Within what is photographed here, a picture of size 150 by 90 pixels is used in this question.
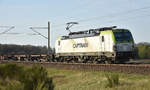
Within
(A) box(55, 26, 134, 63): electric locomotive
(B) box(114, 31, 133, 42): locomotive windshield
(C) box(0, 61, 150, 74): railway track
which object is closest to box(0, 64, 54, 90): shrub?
(C) box(0, 61, 150, 74): railway track

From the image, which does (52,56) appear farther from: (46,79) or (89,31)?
(46,79)

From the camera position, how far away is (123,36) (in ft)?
92.2

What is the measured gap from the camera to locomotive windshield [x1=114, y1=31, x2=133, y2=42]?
27609 mm

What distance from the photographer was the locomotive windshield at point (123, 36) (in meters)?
27.6

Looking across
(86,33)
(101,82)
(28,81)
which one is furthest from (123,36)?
(28,81)

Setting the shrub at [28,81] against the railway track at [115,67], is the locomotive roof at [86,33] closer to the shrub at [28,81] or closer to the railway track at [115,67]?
the railway track at [115,67]

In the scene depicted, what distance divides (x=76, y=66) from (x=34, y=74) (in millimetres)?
16181

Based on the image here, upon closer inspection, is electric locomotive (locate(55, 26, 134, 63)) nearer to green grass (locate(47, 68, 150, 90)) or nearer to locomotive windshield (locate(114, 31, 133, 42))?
locomotive windshield (locate(114, 31, 133, 42))

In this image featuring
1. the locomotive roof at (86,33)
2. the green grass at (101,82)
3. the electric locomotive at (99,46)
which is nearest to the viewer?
the green grass at (101,82)

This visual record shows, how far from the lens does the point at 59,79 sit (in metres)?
23.6

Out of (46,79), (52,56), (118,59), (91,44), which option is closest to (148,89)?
(46,79)

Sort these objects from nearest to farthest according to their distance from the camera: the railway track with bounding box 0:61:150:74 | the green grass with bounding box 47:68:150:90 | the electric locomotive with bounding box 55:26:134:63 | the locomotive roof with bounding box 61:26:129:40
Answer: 1. the green grass with bounding box 47:68:150:90
2. the railway track with bounding box 0:61:150:74
3. the electric locomotive with bounding box 55:26:134:63
4. the locomotive roof with bounding box 61:26:129:40

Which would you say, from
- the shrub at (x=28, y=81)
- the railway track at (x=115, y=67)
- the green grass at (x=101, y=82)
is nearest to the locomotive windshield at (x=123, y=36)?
the railway track at (x=115, y=67)

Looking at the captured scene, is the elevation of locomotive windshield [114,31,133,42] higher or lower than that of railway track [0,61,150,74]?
higher
